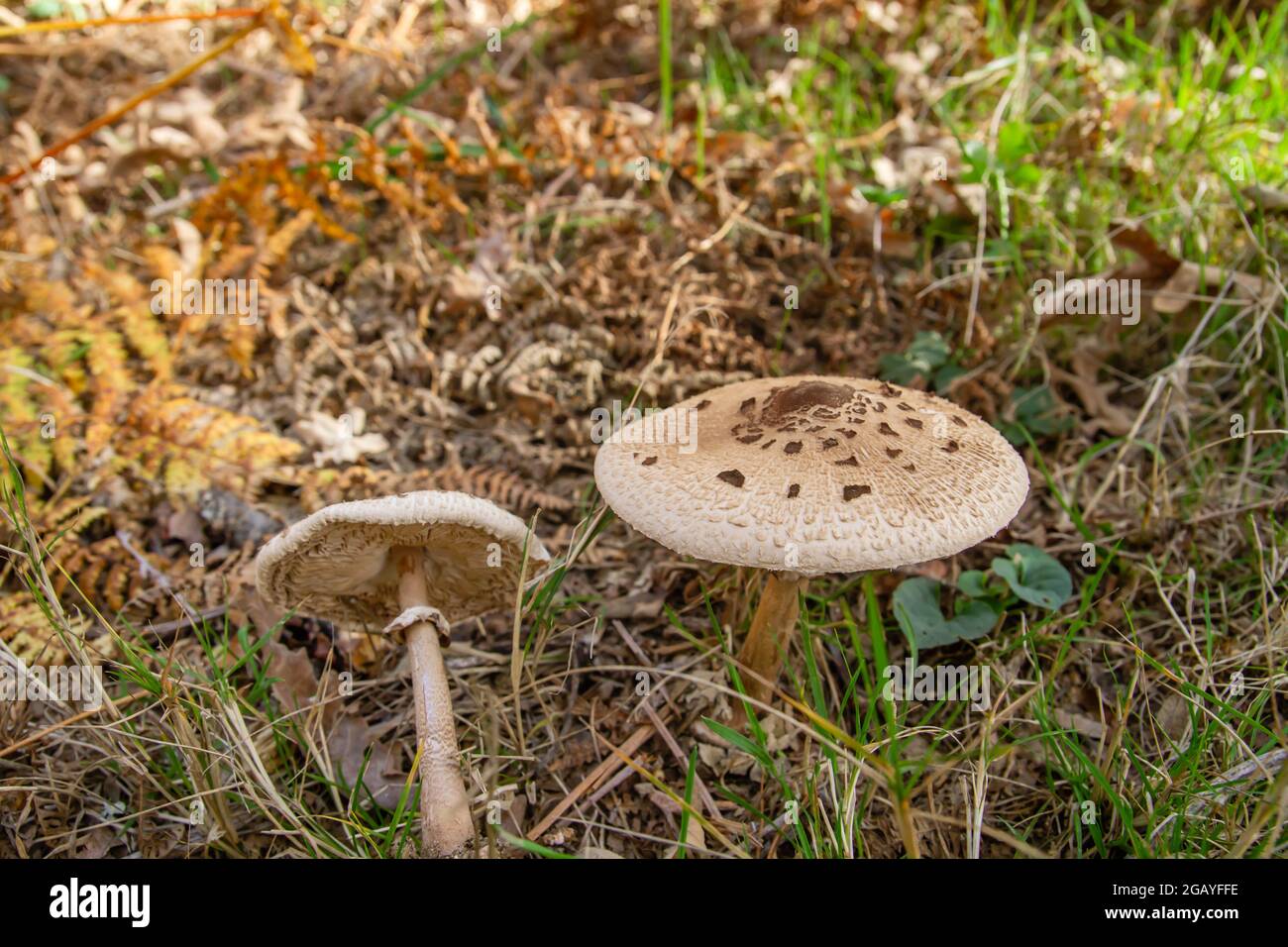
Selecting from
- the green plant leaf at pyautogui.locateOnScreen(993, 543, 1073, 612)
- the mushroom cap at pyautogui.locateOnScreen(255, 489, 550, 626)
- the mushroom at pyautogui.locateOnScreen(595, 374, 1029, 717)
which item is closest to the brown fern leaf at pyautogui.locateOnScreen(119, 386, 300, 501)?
the mushroom cap at pyautogui.locateOnScreen(255, 489, 550, 626)

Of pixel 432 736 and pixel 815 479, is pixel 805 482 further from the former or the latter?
pixel 432 736

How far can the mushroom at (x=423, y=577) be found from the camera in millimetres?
2939

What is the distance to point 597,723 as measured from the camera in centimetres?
356

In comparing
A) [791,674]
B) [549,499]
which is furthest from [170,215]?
[791,674]

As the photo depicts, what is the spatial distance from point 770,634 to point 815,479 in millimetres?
888

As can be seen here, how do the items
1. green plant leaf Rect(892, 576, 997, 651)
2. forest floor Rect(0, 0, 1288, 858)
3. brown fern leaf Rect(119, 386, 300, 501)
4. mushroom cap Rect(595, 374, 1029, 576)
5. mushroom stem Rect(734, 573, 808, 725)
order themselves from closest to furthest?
1. mushroom cap Rect(595, 374, 1029, 576)
2. forest floor Rect(0, 0, 1288, 858)
3. mushroom stem Rect(734, 573, 808, 725)
4. green plant leaf Rect(892, 576, 997, 651)
5. brown fern leaf Rect(119, 386, 300, 501)

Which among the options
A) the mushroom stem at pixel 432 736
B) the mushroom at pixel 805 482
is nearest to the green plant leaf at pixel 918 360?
the mushroom at pixel 805 482

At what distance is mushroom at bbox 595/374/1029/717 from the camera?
2.69 m

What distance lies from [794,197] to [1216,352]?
2.63 m

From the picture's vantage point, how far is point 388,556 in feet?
11.8

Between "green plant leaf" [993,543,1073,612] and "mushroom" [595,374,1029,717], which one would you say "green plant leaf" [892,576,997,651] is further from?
"mushroom" [595,374,1029,717]

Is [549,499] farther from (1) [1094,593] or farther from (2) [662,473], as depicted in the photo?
(1) [1094,593]

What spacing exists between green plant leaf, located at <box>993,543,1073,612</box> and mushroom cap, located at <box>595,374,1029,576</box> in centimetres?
71

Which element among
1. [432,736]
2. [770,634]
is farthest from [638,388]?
[432,736]
